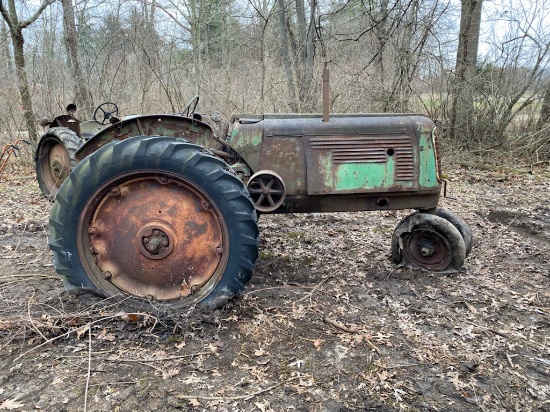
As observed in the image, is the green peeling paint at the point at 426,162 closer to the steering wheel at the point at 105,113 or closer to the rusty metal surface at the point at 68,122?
the steering wheel at the point at 105,113

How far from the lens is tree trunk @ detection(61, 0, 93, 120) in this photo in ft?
32.9

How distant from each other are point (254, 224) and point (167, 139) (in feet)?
2.62

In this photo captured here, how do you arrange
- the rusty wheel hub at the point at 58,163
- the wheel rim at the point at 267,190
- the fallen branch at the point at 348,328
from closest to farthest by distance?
the fallen branch at the point at 348,328 → the wheel rim at the point at 267,190 → the rusty wheel hub at the point at 58,163

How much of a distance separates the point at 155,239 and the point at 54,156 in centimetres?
419

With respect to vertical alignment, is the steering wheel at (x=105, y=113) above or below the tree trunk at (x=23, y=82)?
below

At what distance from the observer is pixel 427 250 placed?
3.87 meters

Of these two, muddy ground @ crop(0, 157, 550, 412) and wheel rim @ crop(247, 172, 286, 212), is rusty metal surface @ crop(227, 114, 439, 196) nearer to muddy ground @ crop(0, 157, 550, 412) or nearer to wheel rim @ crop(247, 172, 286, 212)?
wheel rim @ crop(247, 172, 286, 212)

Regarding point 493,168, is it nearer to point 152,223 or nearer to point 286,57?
point 286,57

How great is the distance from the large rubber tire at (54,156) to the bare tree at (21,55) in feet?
11.9

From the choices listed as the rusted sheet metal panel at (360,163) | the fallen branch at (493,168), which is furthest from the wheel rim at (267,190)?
the fallen branch at (493,168)

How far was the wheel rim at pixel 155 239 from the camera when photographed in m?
2.96

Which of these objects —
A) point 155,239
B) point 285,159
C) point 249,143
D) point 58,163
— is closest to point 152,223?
point 155,239

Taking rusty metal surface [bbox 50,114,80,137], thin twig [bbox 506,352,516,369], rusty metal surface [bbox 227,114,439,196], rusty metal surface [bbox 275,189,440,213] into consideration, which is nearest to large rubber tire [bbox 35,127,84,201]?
rusty metal surface [bbox 50,114,80,137]

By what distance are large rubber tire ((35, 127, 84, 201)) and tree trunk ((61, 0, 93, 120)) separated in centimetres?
405
